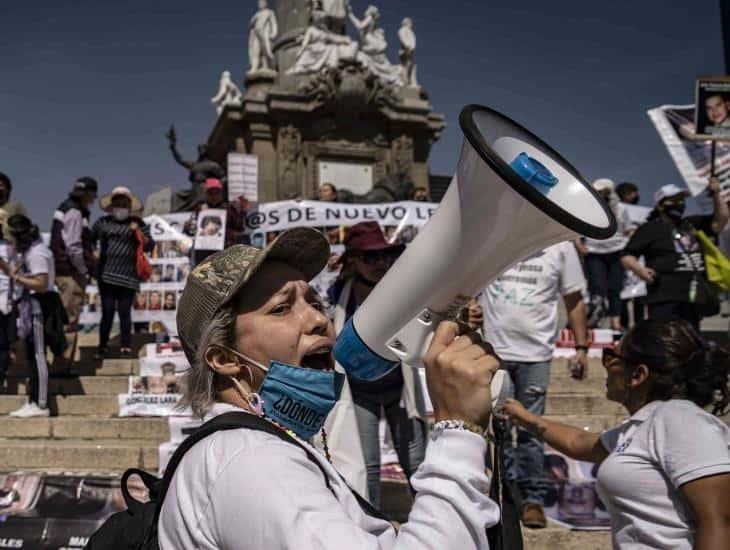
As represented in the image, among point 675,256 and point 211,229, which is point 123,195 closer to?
point 211,229

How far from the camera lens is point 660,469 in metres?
2.28

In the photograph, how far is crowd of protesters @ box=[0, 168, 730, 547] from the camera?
2387mm

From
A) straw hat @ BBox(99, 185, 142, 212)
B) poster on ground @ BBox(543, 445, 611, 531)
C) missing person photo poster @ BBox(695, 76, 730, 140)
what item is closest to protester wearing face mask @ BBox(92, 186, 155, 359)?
straw hat @ BBox(99, 185, 142, 212)

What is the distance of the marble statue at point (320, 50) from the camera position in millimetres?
19609

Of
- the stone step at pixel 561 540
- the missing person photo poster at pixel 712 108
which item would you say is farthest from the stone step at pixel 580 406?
the missing person photo poster at pixel 712 108

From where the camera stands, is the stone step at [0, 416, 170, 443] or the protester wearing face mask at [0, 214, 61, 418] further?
the protester wearing face mask at [0, 214, 61, 418]

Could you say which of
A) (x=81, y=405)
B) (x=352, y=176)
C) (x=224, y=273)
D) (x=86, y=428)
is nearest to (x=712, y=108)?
(x=224, y=273)

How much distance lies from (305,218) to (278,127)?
Result: 9.31 metres

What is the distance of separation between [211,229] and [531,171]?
7200 mm

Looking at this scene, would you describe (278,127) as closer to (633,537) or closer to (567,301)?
(567,301)

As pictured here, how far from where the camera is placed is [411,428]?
161 inches

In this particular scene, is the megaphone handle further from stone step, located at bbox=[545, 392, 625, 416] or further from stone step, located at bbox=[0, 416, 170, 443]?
stone step, located at bbox=[545, 392, 625, 416]

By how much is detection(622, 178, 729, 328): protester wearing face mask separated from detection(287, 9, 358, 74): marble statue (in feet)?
47.4

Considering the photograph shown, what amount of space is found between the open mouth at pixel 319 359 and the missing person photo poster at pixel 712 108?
6.00 m
